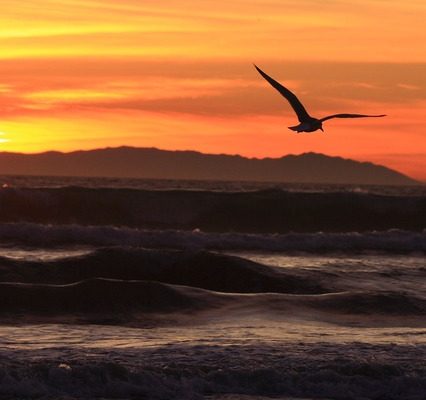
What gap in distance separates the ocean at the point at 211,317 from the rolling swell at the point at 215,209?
499 inches

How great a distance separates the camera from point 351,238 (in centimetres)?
3503

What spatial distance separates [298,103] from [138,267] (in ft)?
31.3

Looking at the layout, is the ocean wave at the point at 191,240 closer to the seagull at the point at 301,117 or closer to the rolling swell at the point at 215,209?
the rolling swell at the point at 215,209

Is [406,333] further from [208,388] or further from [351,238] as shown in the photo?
[351,238]

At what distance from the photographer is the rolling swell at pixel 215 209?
48.3 m

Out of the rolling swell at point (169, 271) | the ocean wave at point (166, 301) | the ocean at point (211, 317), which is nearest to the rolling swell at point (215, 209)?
the ocean at point (211, 317)

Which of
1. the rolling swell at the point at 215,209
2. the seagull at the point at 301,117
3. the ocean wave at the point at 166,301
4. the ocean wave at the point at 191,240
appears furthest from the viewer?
the rolling swell at the point at 215,209

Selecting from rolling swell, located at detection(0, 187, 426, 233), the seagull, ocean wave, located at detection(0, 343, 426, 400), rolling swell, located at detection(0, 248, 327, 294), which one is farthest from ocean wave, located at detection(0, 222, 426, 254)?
ocean wave, located at detection(0, 343, 426, 400)

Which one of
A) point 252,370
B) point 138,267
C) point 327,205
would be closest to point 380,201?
point 327,205

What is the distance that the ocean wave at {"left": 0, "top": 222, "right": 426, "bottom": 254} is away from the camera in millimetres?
32250

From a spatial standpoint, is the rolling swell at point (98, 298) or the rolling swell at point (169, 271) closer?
the rolling swell at point (98, 298)

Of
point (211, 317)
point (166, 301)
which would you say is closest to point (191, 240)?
point (166, 301)

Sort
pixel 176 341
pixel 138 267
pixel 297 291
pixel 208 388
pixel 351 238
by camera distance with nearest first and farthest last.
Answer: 1. pixel 208 388
2. pixel 176 341
3. pixel 297 291
4. pixel 138 267
5. pixel 351 238

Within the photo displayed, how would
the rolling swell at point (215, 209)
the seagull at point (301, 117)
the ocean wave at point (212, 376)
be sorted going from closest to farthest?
the ocean wave at point (212, 376) → the seagull at point (301, 117) → the rolling swell at point (215, 209)
